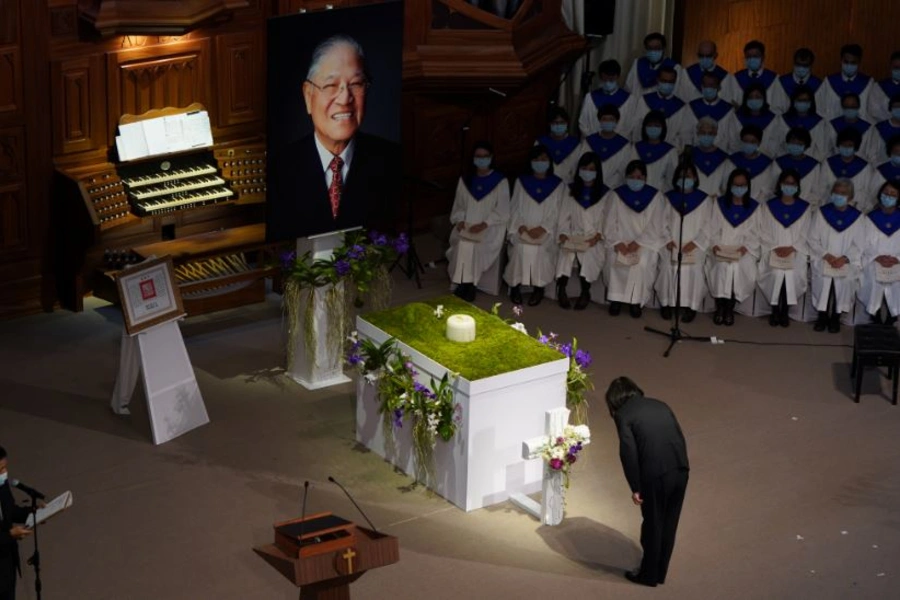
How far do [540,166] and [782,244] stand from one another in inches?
81.3

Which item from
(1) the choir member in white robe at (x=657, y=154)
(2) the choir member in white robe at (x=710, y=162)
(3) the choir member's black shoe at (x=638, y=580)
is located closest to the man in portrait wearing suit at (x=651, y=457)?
(3) the choir member's black shoe at (x=638, y=580)

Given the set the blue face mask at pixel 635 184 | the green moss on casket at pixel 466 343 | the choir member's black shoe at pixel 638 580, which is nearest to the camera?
the choir member's black shoe at pixel 638 580

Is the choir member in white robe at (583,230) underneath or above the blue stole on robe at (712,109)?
underneath

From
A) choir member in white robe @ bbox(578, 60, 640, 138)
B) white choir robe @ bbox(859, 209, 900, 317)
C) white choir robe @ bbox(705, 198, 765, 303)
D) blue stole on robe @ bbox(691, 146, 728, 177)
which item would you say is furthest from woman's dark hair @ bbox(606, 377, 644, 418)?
choir member in white robe @ bbox(578, 60, 640, 138)

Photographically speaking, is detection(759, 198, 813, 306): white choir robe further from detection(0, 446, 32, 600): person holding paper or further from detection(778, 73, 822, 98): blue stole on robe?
detection(0, 446, 32, 600): person holding paper

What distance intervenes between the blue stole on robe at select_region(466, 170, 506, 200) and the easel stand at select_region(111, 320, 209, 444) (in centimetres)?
363

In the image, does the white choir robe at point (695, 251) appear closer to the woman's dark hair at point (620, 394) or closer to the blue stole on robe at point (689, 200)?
the blue stole on robe at point (689, 200)

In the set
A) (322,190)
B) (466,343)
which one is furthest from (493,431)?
(322,190)

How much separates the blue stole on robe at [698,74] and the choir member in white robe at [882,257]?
2.74 meters

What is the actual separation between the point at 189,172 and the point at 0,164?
1.45m

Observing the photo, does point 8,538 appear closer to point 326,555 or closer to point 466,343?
point 326,555

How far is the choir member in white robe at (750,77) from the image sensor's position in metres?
16.1

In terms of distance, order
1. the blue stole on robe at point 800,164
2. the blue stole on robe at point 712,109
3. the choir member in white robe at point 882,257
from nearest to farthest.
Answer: the choir member in white robe at point 882,257
the blue stole on robe at point 800,164
the blue stole on robe at point 712,109

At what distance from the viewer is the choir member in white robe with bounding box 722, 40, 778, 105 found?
16094mm
